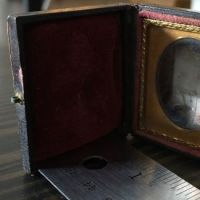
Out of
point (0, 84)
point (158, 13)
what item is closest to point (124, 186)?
point (158, 13)

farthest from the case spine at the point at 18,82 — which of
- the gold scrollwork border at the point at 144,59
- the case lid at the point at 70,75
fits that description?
the gold scrollwork border at the point at 144,59

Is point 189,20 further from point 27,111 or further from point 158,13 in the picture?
point 27,111

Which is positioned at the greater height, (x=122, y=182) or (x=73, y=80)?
(x=73, y=80)

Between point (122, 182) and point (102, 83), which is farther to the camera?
point (102, 83)

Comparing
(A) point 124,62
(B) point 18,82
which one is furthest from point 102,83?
(B) point 18,82

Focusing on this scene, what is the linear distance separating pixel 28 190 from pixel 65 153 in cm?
12

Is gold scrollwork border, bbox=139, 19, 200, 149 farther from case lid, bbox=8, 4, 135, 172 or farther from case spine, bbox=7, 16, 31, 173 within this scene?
case spine, bbox=7, 16, 31, 173

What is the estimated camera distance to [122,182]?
581mm

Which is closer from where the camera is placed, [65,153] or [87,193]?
[87,193]

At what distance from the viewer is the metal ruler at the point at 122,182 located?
552 mm

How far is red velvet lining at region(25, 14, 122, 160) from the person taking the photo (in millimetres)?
576

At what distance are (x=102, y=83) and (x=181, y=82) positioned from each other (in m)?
0.13

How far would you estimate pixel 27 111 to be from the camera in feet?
1.88

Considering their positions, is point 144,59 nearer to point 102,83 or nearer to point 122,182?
point 102,83
